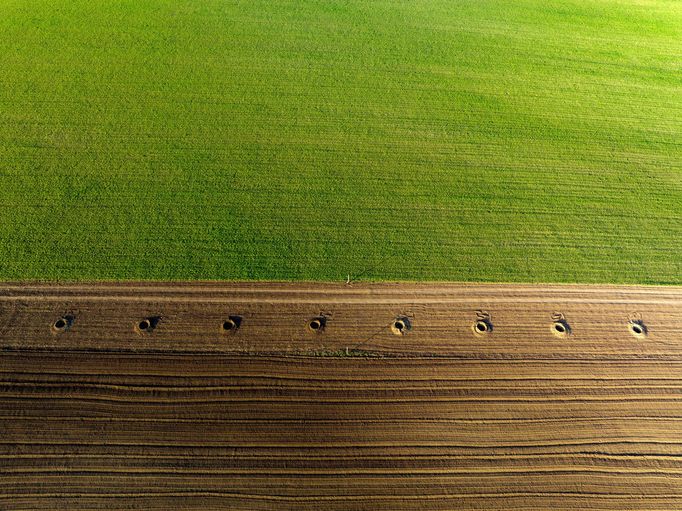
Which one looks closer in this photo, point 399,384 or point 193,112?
point 399,384

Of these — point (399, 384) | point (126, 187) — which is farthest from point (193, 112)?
point (399, 384)

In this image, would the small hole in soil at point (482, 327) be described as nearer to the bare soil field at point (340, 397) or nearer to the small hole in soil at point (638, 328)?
the bare soil field at point (340, 397)

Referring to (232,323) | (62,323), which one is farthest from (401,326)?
(62,323)

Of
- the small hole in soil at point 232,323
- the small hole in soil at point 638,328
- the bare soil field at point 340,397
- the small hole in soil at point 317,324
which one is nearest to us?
the bare soil field at point 340,397

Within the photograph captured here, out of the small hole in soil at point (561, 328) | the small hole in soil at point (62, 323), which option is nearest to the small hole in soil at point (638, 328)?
the small hole in soil at point (561, 328)

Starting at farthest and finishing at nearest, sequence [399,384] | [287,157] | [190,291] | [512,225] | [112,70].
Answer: [112,70] → [287,157] → [512,225] → [190,291] → [399,384]

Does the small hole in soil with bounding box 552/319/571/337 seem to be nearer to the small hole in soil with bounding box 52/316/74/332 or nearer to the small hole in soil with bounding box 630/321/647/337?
the small hole in soil with bounding box 630/321/647/337

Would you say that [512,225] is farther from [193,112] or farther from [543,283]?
→ [193,112]
